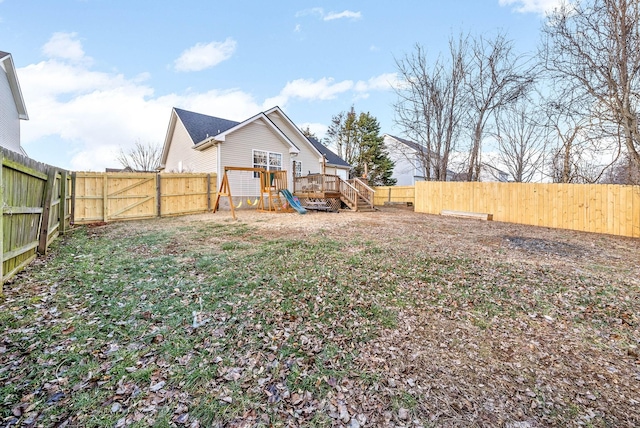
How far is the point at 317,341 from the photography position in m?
2.72

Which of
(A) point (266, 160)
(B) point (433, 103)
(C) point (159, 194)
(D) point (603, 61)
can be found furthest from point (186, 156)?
(D) point (603, 61)

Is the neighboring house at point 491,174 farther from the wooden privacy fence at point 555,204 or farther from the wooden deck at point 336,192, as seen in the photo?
the wooden deck at point 336,192

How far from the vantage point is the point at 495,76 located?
45.4ft

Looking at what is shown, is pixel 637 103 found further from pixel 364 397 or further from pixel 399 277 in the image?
pixel 364 397

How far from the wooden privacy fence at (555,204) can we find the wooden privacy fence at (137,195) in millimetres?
11724


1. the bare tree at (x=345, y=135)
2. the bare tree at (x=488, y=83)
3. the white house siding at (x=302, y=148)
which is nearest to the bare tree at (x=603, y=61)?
the bare tree at (x=488, y=83)

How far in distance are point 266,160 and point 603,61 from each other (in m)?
13.5

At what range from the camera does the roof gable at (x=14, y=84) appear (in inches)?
456

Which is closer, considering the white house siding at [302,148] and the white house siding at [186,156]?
the white house siding at [186,156]

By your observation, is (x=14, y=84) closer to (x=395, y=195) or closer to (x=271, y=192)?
(x=271, y=192)

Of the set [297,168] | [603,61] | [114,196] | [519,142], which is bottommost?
[114,196]

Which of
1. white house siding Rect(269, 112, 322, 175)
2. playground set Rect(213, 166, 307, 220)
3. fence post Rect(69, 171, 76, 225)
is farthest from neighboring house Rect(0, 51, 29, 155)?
white house siding Rect(269, 112, 322, 175)

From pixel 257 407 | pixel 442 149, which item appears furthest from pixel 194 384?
pixel 442 149

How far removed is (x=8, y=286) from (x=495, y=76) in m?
18.2
